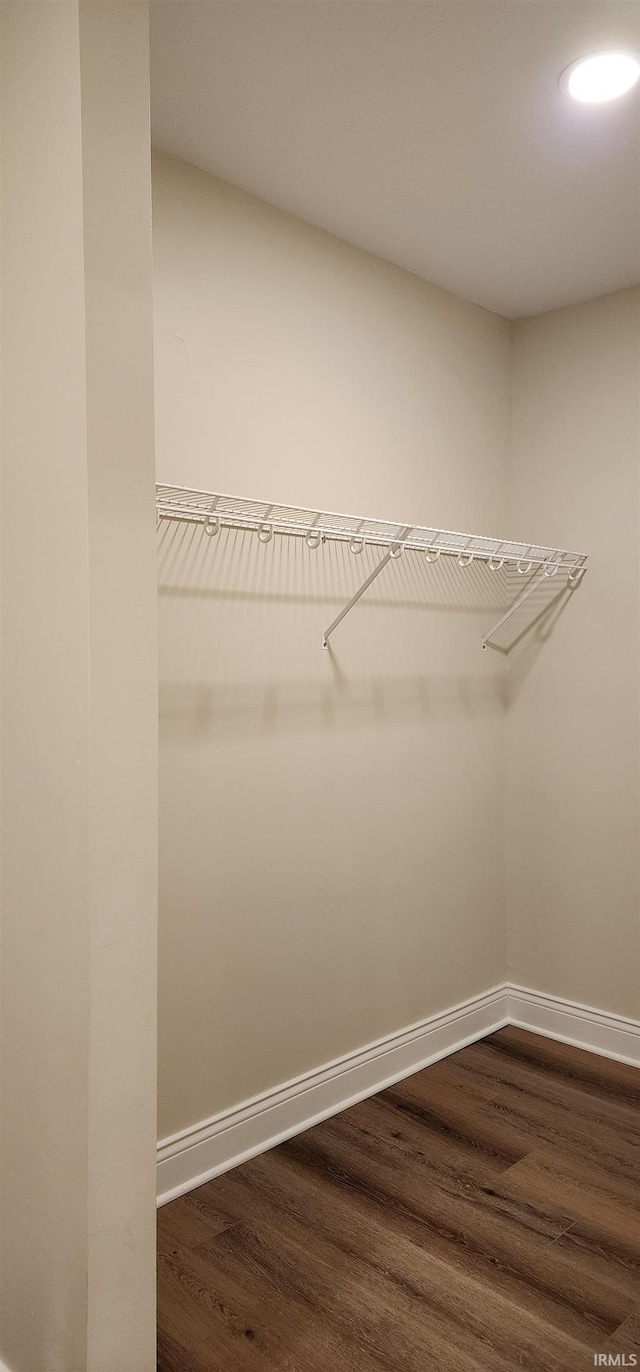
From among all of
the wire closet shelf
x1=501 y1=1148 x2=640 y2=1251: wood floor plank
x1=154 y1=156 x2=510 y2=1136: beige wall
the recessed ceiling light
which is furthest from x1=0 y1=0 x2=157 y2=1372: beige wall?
x1=501 y1=1148 x2=640 y2=1251: wood floor plank

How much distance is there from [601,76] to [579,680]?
175cm

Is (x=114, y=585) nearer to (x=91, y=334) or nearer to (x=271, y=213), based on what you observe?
(x=91, y=334)

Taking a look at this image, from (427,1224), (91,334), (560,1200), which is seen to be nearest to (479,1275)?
(427,1224)

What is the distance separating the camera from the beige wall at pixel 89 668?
4.12 ft

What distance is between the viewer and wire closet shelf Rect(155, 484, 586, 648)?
2021 mm

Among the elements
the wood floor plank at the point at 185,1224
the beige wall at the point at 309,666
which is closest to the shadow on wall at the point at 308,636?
the beige wall at the point at 309,666

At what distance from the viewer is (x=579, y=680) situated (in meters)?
3.10

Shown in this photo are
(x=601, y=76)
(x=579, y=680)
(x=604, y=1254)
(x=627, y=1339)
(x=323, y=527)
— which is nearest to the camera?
(x=627, y=1339)

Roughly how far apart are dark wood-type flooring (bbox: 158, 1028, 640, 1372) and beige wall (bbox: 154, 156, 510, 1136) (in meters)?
0.25

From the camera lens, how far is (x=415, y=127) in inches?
80.3

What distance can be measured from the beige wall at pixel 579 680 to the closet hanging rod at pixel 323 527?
17 cm

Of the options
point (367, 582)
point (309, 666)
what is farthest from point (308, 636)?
point (367, 582)

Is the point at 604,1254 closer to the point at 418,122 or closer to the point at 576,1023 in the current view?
the point at 576,1023

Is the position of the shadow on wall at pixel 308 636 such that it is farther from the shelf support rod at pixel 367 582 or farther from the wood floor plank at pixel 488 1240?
the wood floor plank at pixel 488 1240
